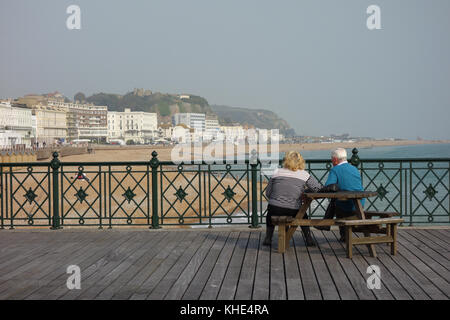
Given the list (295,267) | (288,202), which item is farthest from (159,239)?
(295,267)

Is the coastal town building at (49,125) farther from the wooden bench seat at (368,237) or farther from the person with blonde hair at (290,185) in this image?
the wooden bench seat at (368,237)

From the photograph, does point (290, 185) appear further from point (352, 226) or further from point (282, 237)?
point (352, 226)

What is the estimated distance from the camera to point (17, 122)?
124438 millimetres

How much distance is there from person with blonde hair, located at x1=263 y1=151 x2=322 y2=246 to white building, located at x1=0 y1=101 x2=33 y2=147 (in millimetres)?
102566

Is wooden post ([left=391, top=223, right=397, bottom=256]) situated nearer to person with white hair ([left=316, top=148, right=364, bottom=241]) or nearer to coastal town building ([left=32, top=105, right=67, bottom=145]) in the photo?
person with white hair ([left=316, top=148, right=364, bottom=241])

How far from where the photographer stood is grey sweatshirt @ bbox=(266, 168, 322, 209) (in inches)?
254

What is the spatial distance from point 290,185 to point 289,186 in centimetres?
2

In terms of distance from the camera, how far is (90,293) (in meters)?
4.62

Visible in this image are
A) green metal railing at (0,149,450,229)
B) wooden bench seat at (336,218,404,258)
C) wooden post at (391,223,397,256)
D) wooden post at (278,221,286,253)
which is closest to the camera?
wooden bench seat at (336,218,404,258)

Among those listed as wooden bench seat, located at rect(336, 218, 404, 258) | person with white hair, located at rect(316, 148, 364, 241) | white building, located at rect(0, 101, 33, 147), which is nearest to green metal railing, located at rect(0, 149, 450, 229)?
person with white hair, located at rect(316, 148, 364, 241)

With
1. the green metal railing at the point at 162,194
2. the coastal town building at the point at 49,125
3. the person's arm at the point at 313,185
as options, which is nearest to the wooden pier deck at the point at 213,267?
the green metal railing at the point at 162,194
